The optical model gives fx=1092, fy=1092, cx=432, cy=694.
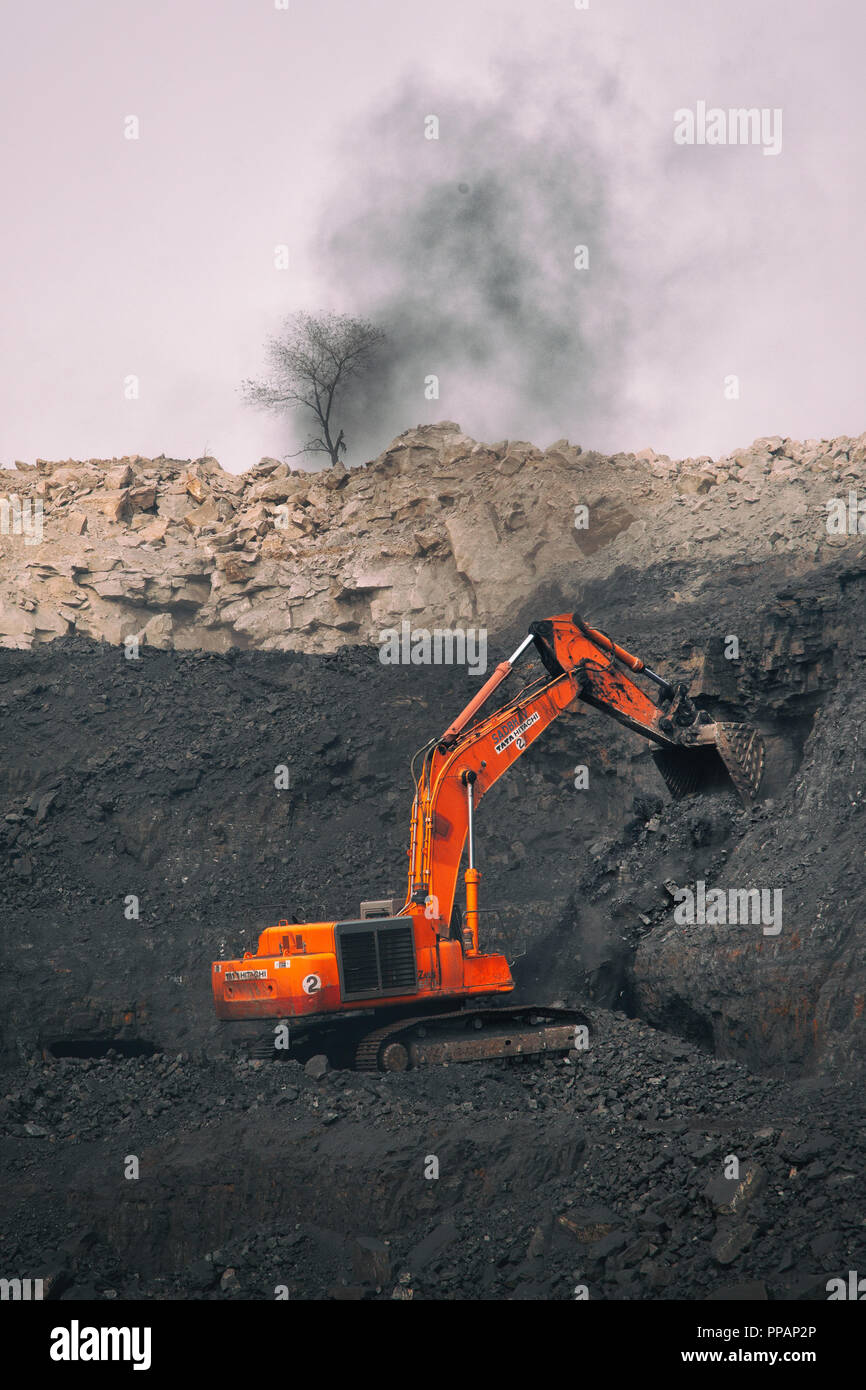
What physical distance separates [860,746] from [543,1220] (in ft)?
20.7

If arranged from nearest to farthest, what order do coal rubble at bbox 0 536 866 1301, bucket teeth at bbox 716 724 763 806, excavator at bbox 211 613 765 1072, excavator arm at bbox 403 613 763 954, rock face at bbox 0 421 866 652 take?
coal rubble at bbox 0 536 866 1301 < excavator at bbox 211 613 765 1072 < excavator arm at bbox 403 613 763 954 < bucket teeth at bbox 716 724 763 806 < rock face at bbox 0 421 866 652

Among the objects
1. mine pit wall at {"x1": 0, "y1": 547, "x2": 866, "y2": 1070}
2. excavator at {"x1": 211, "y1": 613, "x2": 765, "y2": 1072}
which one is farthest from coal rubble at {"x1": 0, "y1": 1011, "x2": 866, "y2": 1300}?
mine pit wall at {"x1": 0, "y1": 547, "x2": 866, "y2": 1070}

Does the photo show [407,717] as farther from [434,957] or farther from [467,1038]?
[467,1038]

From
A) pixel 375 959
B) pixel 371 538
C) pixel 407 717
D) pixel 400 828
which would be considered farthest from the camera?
pixel 371 538

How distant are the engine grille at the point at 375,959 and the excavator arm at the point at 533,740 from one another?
487mm

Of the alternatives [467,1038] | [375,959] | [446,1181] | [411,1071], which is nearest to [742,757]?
[467,1038]

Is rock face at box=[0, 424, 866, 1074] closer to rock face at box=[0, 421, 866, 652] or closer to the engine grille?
rock face at box=[0, 421, 866, 652]

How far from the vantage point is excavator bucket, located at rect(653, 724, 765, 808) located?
42.9 feet

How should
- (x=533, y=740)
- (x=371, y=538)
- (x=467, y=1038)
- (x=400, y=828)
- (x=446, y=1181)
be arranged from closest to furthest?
(x=446, y=1181) → (x=467, y=1038) → (x=533, y=740) → (x=400, y=828) → (x=371, y=538)

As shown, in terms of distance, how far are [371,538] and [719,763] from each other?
1484 centimetres

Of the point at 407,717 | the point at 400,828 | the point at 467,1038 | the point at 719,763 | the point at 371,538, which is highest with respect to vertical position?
the point at 371,538

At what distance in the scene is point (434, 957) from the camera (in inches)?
430

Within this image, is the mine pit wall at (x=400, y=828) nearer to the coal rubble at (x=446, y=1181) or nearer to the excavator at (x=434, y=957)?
the coal rubble at (x=446, y=1181)

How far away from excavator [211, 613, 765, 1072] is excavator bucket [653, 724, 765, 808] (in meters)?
1.13
